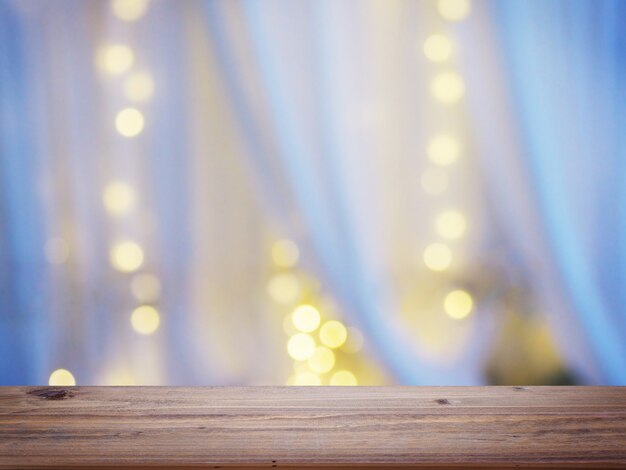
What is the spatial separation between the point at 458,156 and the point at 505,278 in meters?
0.30

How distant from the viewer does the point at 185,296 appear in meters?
1.48

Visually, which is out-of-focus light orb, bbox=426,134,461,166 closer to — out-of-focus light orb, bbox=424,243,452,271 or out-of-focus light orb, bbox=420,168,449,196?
out-of-focus light orb, bbox=420,168,449,196

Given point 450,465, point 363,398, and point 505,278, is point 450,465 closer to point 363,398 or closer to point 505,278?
point 363,398

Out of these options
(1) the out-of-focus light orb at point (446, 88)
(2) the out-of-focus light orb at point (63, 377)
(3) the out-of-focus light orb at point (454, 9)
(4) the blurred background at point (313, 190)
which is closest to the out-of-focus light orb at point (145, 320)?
(4) the blurred background at point (313, 190)

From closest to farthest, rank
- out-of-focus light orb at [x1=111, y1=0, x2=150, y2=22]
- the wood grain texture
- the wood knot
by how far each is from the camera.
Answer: the wood grain texture → the wood knot → out-of-focus light orb at [x1=111, y1=0, x2=150, y2=22]

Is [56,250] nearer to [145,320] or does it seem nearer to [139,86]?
[145,320]

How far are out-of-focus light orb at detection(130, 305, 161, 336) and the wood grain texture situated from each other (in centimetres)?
27

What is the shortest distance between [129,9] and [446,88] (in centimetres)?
73

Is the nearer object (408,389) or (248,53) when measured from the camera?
(408,389)

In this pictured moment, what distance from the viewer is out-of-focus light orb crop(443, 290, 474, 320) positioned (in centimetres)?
148

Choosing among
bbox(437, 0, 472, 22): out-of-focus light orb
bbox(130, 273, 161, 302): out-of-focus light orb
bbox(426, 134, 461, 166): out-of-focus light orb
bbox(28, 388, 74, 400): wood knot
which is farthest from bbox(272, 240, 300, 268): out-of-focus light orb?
bbox(437, 0, 472, 22): out-of-focus light orb

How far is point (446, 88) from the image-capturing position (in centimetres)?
147

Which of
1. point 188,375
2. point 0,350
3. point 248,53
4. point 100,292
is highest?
point 248,53

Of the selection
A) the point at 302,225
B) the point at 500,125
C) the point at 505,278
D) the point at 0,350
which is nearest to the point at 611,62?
the point at 500,125
